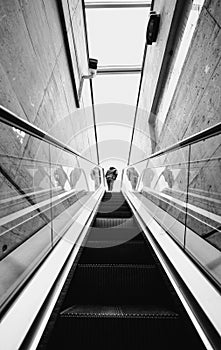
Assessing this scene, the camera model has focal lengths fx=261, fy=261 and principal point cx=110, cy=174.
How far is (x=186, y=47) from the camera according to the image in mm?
3756

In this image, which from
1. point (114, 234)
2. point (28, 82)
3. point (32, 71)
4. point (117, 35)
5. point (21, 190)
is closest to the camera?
point (21, 190)

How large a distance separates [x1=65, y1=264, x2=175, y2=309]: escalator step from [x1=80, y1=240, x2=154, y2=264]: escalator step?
38cm

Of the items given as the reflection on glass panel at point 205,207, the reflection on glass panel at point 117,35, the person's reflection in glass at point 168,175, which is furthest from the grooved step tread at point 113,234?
the reflection on glass panel at point 117,35

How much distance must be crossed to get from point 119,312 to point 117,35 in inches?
263

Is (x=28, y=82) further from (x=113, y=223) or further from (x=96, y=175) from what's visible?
(x=96, y=175)

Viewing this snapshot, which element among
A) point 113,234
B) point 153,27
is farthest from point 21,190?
point 153,27

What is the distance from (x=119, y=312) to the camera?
5.00 ft

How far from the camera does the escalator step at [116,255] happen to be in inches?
94.5

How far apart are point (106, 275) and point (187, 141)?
47.2 inches

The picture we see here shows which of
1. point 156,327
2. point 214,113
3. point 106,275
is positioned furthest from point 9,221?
point 214,113

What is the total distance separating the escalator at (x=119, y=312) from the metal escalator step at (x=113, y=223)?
42.1 inches

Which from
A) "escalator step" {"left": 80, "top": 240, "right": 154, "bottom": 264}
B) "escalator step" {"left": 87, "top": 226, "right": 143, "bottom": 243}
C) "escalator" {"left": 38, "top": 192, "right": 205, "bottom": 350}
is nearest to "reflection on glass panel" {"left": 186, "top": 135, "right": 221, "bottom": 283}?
"escalator" {"left": 38, "top": 192, "right": 205, "bottom": 350}

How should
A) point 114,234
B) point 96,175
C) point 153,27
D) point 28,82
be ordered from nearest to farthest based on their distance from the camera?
1. point 28,82
2. point 114,234
3. point 153,27
4. point 96,175

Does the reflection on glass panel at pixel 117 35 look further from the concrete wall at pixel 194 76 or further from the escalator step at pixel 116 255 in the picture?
the escalator step at pixel 116 255
